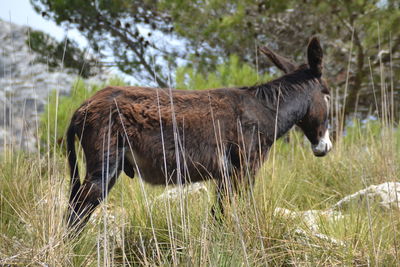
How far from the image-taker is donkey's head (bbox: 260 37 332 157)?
4172 millimetres

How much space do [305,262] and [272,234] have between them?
43cm

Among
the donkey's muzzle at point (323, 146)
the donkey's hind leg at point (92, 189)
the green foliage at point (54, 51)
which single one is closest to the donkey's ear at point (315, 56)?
the donkey's muzzle at point (323, 146)

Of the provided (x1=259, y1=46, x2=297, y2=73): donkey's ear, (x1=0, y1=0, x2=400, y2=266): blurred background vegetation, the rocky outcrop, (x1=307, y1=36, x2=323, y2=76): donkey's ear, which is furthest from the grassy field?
(x1=259, y1=46, x2=297, y2=73): donkey's ear

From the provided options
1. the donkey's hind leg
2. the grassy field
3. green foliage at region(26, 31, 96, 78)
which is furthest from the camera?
green foliage at region(26, 31, 96, 78)

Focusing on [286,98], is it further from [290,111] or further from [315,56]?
[315,56]

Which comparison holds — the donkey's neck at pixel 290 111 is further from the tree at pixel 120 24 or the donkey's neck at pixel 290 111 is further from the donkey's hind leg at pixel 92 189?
the tree at pixel 120 24

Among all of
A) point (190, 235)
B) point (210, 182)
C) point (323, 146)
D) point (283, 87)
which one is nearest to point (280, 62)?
point (283, 87)

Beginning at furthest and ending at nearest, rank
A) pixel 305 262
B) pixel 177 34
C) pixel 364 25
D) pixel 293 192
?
pixel 177 34, pixel 364 25, pixel 293 192, pixel 305 262

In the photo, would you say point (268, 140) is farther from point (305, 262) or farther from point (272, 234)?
point (305, 262)

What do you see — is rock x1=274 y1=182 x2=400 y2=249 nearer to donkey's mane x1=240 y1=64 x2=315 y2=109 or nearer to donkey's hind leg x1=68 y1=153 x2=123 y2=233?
donkey's mane x1=240 y1=64 x2=315 y2=109

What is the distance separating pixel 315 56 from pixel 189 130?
4.28 feet

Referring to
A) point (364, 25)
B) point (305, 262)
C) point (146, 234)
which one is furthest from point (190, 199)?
point (364, 25)

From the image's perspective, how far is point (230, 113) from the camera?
147 inches

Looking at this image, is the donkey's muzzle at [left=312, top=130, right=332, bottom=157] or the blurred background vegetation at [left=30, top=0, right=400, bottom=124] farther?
the blurred background vegetation at [left=30, top=0, right=400, bottom=124]
